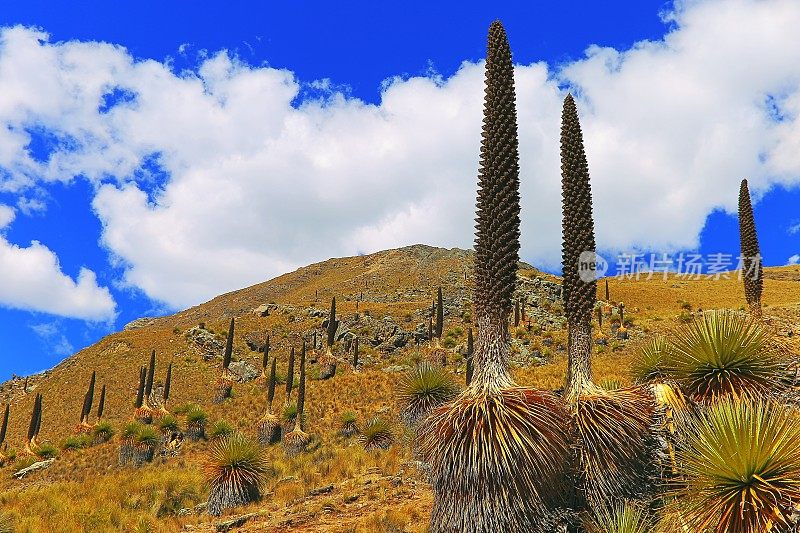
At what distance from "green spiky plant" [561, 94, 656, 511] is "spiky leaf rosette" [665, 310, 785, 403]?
32.6 inches

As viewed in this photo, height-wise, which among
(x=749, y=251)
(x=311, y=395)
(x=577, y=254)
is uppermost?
(x=749, y=251)

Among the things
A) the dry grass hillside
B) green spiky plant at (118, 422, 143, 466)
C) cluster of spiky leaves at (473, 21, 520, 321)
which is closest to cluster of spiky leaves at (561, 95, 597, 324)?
cluster of spiky leaves at (473, 21, 520, 321)

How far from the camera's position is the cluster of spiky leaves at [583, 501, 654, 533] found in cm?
679

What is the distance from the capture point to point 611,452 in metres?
8.41

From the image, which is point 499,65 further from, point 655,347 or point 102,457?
point 102,457

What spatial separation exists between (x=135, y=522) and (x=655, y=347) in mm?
15847

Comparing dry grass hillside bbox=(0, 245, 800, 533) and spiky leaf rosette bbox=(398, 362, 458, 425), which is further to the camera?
spiky leaf rosette bbox=(398, 362, 458, 425)

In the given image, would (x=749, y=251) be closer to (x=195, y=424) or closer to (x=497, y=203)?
(x=497, y=203)

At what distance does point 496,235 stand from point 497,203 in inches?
22.4

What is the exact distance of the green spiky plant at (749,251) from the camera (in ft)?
58.5

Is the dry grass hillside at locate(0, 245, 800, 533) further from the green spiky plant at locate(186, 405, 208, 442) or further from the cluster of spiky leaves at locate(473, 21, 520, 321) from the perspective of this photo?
the cluster of spiky leaves at locate(473, 21, 520, 321)

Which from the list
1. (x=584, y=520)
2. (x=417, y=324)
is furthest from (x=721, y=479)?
(x=417, y=324)

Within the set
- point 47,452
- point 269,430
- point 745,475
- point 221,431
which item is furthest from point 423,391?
point 47,452

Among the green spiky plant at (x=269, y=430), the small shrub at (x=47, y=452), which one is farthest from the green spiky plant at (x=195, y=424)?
the small shrub at (x=47, y=452)
